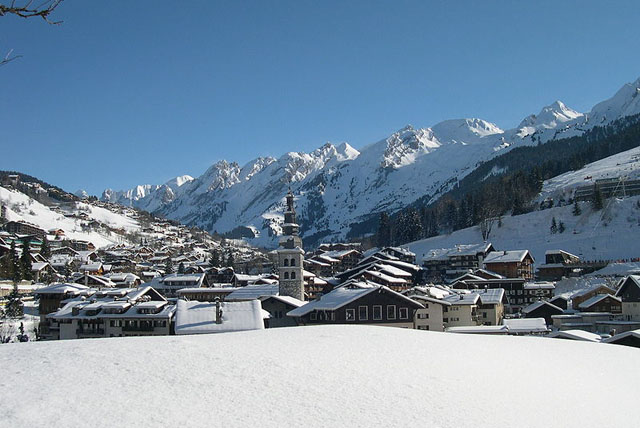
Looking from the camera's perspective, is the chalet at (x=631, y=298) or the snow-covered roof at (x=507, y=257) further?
the snow-covered roof at (x=507, y=257)

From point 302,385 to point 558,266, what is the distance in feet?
303

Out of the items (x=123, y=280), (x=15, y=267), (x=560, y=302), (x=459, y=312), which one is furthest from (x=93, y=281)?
(x=560, y=302)

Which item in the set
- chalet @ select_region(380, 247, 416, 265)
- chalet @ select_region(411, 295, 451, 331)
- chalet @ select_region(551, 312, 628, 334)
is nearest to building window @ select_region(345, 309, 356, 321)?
chalet @ select_region(411, 295, 451, 331)

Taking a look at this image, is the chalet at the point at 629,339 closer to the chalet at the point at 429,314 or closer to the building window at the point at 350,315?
the building window at the point at 350,315

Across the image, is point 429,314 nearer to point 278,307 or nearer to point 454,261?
point 278,307

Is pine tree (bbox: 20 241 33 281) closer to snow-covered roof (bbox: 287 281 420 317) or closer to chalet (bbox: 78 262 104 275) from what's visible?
chalet (bbox: 78 262 104 275)

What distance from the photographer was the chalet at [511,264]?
97.8 meters

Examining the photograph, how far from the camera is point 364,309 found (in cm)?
4575

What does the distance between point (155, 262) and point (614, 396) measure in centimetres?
16761

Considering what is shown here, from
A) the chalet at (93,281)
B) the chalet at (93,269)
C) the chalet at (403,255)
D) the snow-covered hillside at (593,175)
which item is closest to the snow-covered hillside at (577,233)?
the chalet at (403,255)

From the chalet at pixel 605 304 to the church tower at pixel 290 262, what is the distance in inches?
1316

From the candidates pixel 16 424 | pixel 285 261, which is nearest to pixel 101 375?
pixel 16 424

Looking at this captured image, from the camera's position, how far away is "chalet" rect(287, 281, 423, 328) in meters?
45.5

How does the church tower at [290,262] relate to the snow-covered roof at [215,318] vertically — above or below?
above
